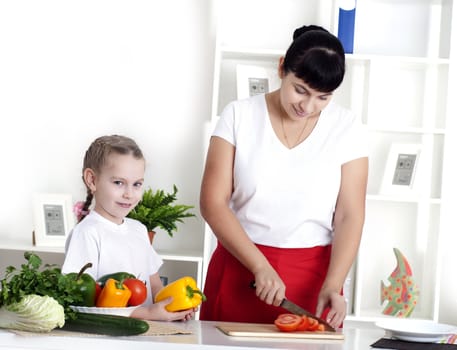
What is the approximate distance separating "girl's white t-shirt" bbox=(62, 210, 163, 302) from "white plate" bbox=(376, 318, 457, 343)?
77 cm

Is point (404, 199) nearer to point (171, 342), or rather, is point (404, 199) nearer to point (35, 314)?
point (171, 342)

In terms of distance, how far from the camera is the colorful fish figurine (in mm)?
4211

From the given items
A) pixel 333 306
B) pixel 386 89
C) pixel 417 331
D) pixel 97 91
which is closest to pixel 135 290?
pixel 333 306

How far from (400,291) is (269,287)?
2.07 metres

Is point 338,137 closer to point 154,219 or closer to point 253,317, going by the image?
point 253,317

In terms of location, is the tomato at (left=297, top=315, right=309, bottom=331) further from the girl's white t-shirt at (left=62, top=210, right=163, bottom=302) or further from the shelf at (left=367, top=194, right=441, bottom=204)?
the shelf at (left=367, top=194, right=441, bottom=204)

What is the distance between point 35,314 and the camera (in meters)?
1.98

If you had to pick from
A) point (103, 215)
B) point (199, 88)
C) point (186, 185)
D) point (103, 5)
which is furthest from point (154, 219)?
point (103, 215)

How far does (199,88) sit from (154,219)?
0.79 m

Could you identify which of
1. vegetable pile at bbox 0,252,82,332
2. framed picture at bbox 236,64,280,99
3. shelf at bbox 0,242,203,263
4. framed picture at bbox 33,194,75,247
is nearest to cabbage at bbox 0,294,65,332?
vegetable pile at bbox 0,252,82,332

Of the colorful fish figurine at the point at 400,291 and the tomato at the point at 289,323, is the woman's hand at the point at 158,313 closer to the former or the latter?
the tomato at the point at 289,323

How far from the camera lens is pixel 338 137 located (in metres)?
2.61

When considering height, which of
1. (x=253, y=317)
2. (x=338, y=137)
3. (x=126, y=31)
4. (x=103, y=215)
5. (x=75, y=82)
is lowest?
(x=253, y=317)

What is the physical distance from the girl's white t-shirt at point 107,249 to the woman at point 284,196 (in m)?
0.24
